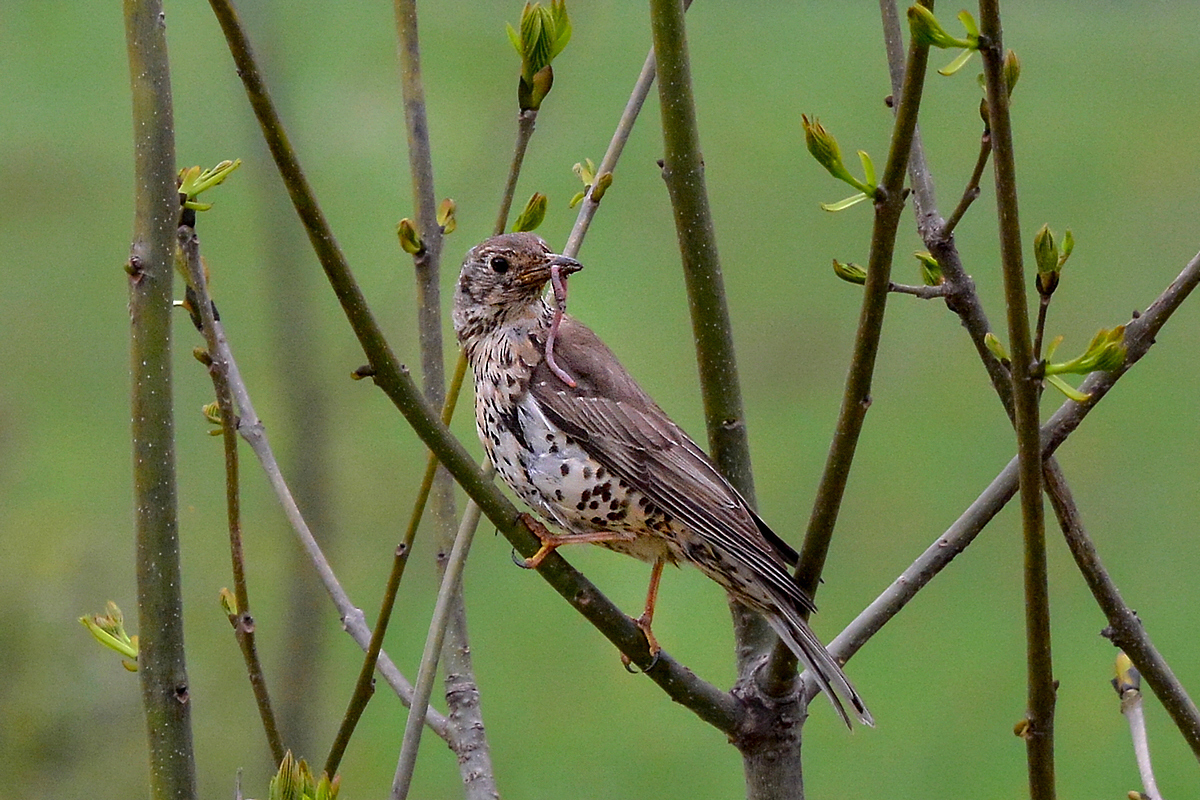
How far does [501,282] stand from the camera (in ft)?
4.08

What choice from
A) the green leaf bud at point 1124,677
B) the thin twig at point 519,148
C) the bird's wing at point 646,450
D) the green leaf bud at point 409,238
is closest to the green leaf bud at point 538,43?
the thin twig at point 519,148

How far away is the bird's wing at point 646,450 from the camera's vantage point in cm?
108

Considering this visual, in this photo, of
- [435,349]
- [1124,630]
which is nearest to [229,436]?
[435,349]

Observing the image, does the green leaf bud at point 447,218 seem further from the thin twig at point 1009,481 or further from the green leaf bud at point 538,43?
the thin twig at point 1009,481

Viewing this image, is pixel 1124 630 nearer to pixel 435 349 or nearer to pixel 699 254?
pixel 699 254

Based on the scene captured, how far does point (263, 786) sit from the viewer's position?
1.77 metres

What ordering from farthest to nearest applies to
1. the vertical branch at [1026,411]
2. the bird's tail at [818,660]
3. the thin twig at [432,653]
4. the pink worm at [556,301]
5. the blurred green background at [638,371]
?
the blurred green background at [638,371]
the pink worm at [556,301]
the bird's tail at [818,660]
the thin twig at [432,653]
the vertical branch at [1026,411]

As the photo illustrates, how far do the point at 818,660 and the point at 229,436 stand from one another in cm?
45

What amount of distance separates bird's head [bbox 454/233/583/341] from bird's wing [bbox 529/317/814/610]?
0.19 ft

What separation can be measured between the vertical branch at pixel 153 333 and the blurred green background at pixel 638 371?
1057 mm

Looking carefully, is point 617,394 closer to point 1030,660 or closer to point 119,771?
point 1030,660

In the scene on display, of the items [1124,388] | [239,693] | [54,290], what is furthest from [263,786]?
[1124,388]

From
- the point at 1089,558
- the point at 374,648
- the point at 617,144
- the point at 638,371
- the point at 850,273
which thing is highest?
the point at 638,371

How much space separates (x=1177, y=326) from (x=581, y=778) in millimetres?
1269
